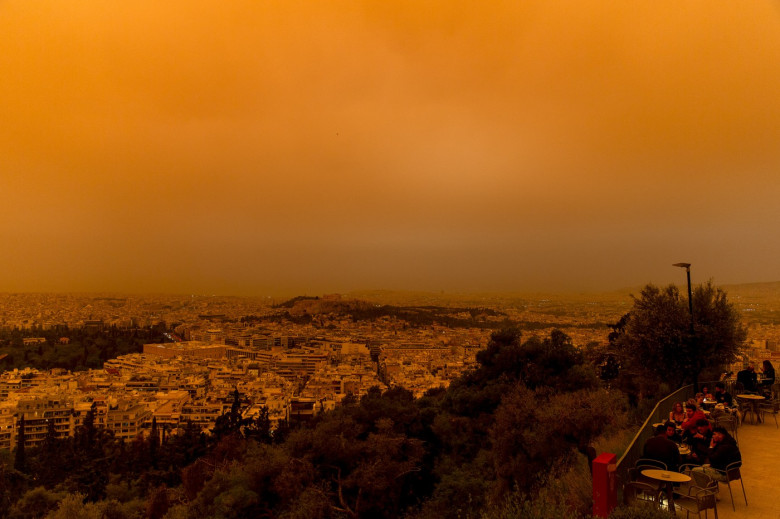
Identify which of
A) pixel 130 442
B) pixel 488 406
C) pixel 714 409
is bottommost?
pixel 130 442

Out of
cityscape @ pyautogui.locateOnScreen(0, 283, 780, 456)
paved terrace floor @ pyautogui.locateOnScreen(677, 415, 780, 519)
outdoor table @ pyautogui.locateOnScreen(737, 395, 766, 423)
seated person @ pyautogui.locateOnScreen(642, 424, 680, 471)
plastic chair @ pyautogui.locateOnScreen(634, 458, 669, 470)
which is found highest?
seated person @ pyautogui.locateOnScreen(642, 424, 680, 471)

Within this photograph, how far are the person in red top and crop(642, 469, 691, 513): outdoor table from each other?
1832mm

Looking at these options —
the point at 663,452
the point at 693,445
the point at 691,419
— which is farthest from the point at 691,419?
the point at 663,452

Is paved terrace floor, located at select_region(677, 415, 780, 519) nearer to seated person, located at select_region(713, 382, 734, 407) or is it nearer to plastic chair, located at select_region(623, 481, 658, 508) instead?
plastic chair, located at select_region(623, 481, 658, 508)

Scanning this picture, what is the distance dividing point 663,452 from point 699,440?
1209mm

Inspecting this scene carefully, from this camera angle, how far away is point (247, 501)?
35.2ft

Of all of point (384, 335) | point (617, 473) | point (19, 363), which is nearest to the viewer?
point (617, 473)

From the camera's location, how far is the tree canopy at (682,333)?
31.9 feet

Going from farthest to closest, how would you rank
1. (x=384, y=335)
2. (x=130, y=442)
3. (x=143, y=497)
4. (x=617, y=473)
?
(x=384, y=335)
(x=130, y=442)
(x=143, y=497)
(x=617, y=473)

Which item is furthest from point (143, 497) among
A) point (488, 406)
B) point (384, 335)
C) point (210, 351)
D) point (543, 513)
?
point (384, 335)

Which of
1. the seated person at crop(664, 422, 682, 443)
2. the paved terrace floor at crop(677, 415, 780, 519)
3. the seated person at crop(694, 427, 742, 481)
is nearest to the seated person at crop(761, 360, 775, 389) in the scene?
the paved terrace floor at crop(677, 415, 780, 519)

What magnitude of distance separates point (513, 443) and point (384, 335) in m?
56.4

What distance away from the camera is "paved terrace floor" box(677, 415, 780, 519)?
14.0 ft

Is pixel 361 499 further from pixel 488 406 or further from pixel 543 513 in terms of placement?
pixel 543 513
